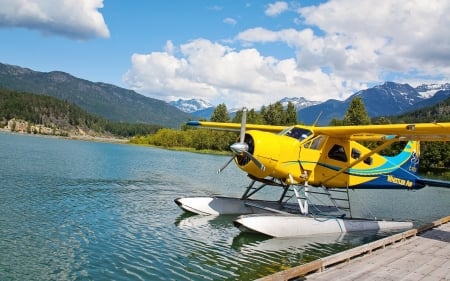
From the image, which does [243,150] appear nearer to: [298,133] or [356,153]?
[298,133]

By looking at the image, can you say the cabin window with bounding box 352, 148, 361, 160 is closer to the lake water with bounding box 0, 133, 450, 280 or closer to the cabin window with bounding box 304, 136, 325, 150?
the cabin window with bounding box 304, 136, 325, 150

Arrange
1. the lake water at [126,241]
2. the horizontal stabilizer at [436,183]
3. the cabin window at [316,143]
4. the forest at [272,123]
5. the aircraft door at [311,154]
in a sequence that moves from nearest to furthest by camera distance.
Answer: the lake water at [126,241], the aircraft door at [311,154], the cabin window at [316,143], the horizontal stabilizer at [436,183], the forest at [272,123]

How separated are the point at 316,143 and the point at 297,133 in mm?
806

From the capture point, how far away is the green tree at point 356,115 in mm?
68438

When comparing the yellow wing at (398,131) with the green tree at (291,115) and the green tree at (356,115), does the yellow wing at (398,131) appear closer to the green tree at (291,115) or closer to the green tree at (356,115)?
the green tree at (356,115)

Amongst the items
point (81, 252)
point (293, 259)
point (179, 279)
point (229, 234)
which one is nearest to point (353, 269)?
point (293, 259)

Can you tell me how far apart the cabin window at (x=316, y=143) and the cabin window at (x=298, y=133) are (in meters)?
0.28

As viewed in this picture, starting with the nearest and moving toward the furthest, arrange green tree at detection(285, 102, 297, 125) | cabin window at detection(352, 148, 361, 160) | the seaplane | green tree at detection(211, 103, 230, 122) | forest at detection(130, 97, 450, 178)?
the seaplane
cabin window at detection(352, 148, 361, 160)
forest at detection(130, 97, 450, 178)
green tree at detection(285, 102, 297, 125)
green tree at detection(211, 103, 230, 122)

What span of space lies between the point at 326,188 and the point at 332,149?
1491mm

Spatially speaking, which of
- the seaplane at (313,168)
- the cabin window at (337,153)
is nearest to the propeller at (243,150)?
the seaplane at (313,168)

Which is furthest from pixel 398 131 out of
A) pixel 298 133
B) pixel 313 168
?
pixel 298 133

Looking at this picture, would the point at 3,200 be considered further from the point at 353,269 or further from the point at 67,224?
the point at 353,269

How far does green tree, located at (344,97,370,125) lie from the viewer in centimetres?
6844

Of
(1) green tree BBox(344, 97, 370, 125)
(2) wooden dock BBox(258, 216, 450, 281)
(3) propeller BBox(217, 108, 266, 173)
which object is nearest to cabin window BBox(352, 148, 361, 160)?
(2) wooden dock BBox(258, 216, 450, 281)
